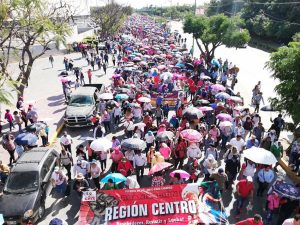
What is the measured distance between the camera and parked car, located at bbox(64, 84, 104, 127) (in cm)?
1769

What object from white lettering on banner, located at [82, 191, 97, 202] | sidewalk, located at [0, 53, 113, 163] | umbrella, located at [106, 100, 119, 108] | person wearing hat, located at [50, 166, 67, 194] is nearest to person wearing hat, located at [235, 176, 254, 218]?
white lettering on banner, located at [82, 191, 97, 202]

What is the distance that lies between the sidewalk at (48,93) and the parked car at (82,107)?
3.85ft

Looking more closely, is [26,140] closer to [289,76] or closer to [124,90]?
[124,90]

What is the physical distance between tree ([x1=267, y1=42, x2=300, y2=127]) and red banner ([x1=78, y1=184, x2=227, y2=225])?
201 inches

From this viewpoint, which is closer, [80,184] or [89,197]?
[89,197]

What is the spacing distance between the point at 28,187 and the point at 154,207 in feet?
13.5

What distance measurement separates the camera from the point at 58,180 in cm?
1110

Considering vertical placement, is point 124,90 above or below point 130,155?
below

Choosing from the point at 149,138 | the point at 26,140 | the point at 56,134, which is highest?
the point at 26,140

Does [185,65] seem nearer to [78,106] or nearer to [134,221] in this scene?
[78,106]

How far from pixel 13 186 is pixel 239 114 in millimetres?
10632

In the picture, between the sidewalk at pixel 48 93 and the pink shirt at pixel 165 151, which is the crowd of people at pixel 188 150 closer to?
the pink shirt at pixel 165 151

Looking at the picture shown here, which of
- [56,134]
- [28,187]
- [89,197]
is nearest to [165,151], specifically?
[89,197]

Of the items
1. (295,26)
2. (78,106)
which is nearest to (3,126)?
(78,106)
